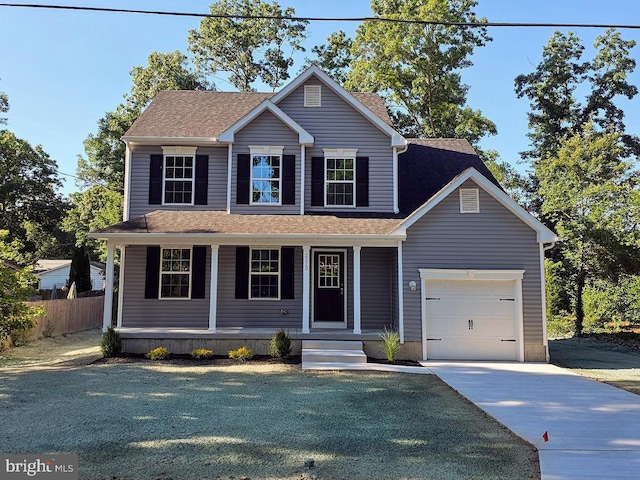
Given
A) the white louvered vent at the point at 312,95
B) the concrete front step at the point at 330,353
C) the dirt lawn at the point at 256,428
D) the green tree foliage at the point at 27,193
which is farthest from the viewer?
the green tree foliage at the point at 27,193

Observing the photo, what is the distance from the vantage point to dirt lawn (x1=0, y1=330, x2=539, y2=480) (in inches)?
175

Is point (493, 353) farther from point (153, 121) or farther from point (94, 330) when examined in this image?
point (94, 330)

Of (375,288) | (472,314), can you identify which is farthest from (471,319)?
(375,288)

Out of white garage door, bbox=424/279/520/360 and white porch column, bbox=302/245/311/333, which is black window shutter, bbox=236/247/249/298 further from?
white garage door, bbox=424/279/520/360

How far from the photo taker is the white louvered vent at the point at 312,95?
1359cm

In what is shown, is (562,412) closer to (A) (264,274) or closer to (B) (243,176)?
(A) (264,274)

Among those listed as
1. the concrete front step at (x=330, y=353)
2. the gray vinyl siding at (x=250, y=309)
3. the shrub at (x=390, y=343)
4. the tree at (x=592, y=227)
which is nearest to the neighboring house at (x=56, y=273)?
the gray vinyl siding at (x=250, y=309)

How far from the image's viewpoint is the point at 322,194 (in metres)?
13.3

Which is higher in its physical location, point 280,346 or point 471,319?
point 471,319

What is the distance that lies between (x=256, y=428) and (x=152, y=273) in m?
8.03

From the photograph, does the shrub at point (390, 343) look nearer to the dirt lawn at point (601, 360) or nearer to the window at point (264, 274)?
the window at point (264, 274)

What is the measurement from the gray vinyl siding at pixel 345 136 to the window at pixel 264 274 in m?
1.84

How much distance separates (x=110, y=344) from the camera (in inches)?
432

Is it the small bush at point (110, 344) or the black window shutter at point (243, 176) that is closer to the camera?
the small bush at point (110, 344)
